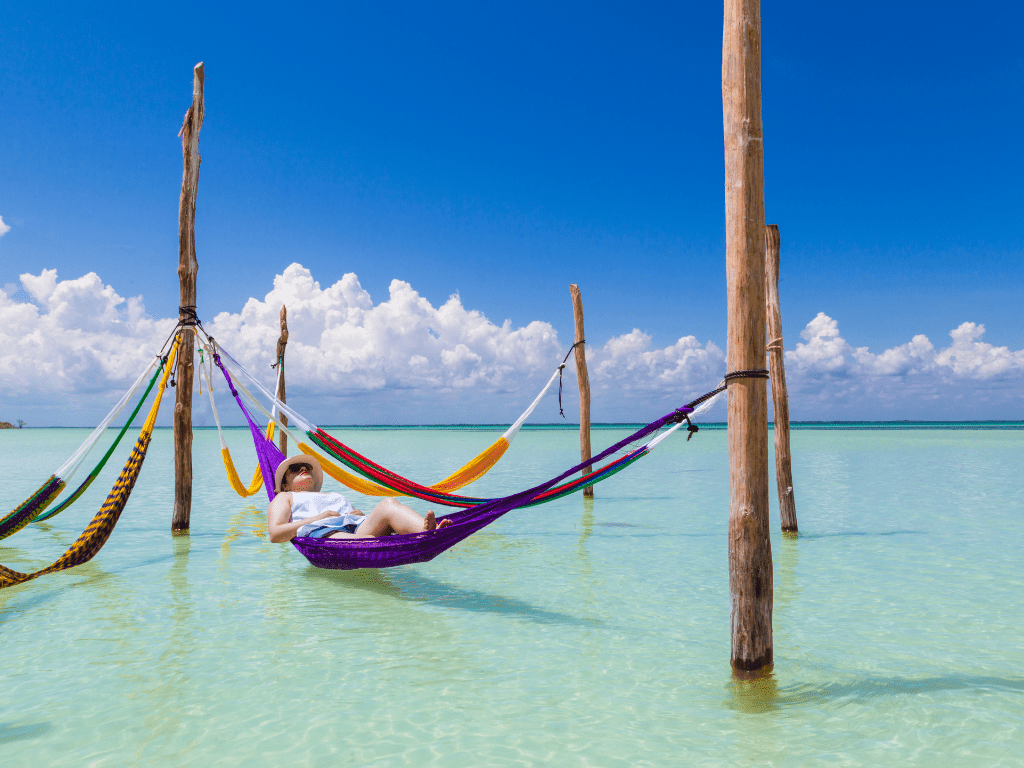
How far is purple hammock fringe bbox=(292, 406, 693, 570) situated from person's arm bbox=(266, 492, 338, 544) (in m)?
0.10

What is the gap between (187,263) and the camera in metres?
6.29

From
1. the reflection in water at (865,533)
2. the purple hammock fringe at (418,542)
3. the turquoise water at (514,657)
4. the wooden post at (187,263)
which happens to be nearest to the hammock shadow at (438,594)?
the turquoise water at (514,657)

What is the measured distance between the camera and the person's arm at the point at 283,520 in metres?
4.47

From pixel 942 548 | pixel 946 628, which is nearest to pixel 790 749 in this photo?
pixel 946 628

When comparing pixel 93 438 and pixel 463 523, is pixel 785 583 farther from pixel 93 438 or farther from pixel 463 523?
pixel 93 438

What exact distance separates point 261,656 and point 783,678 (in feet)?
8.51

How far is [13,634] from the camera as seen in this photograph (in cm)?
367

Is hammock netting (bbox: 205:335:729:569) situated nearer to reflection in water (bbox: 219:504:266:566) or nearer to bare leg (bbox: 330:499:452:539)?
bare leg (bbox: 330:499:452:539)

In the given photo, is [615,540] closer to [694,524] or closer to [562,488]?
[694,524]

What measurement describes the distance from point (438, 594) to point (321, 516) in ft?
3.35

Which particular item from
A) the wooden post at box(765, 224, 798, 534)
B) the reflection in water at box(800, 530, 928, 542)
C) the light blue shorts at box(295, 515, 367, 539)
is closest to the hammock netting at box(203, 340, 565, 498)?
the light blue shorts at box(295, 515, 367, 539)

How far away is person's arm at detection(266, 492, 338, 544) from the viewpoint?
4.47 meters

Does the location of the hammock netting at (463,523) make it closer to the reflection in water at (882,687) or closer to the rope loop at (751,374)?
the rope loop at (751,374)

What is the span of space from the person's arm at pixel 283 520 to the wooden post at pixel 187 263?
228 centimetres
